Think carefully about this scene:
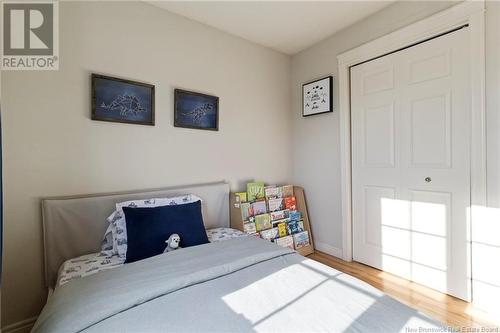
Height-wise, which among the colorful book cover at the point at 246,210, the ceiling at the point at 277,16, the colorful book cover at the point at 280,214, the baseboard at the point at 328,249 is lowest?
the baseboard at the point at 328,249

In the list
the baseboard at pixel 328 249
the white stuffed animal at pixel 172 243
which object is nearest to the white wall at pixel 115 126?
the white stuffed animal at pixel 172 243

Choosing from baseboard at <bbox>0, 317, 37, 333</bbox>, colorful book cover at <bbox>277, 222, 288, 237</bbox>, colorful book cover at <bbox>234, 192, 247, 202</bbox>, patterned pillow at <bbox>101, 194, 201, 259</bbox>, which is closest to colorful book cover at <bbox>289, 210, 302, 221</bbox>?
colorful book cover at <bbox>277, 222, 288, 237</bbox>

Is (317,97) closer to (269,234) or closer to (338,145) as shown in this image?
(338,145)

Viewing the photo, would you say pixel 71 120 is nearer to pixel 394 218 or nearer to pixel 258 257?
pixel 258 257

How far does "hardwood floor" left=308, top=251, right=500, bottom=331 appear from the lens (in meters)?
1.63

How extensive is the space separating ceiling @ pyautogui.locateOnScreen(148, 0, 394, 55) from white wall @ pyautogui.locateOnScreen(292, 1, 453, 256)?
0.13 m

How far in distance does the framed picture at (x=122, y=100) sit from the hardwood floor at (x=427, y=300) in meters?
2.41

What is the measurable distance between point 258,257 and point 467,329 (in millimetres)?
1458

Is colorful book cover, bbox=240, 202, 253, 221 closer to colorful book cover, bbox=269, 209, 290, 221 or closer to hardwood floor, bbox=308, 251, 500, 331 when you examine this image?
colorful book cover, bbox=269, 209, 290, 221

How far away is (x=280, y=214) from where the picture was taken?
8.88 feet

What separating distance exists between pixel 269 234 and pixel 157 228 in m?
1.30

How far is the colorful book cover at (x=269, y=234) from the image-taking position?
2.51 meters

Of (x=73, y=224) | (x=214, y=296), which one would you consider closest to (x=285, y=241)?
(x=214, y=296)

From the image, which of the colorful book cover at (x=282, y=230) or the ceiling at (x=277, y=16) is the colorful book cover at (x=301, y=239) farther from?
the ceiling at (x=277, y=16)
